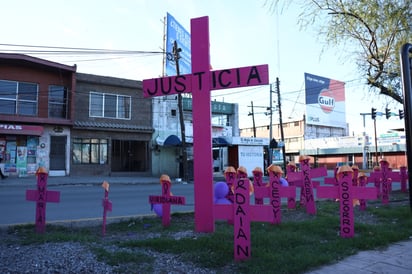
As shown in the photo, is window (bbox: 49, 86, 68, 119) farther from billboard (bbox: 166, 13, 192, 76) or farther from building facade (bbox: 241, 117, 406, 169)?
building facade (bbox: 241, 117, 406, 169)

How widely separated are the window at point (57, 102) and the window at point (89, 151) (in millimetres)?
2031

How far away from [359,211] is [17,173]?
21.5 m

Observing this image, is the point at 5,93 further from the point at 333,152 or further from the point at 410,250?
the point at 333,152

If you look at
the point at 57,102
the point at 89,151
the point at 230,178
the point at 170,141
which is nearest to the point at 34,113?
the point at 57,102

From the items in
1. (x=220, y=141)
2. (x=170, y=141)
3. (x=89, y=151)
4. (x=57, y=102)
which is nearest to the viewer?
(x=57, y=102)

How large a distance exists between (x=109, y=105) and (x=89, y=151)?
3716 mm

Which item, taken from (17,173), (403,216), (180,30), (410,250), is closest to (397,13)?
(403,216)

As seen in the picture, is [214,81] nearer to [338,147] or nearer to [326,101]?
[326,101]

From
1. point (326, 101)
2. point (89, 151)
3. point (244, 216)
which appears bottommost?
point (244, 216)

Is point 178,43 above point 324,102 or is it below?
above

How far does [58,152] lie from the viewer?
25594mm

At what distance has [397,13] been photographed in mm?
9242

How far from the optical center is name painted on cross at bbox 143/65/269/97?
5859mm

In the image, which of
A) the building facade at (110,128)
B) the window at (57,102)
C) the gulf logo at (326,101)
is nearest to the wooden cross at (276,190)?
the building facade at (110,128)
